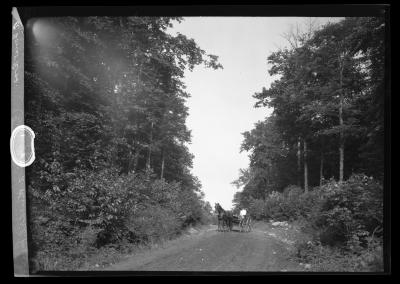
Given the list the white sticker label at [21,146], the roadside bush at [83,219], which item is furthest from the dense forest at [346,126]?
the white sticker label at [21,146]

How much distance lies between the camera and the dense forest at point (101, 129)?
25.3 feet

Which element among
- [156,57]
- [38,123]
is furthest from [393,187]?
[156,57]

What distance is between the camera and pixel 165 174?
15312 millimetres

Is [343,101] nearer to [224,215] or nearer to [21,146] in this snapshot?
[21,146]

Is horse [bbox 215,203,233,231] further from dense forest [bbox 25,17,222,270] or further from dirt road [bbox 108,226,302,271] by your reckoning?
dirt road [bbox 108,226,302,271]

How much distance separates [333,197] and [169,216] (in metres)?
6.80

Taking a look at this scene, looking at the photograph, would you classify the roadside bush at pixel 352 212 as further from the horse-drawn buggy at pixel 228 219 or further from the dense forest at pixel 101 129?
the horse-drawn buggy at pixel 228 219

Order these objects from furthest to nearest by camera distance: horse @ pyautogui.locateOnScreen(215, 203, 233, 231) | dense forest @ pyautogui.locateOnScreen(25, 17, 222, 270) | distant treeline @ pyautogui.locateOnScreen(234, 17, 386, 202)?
horse @ pyautogui.locateOnScreen(215, 203, 233, 231) → dense forest @ pyautogui.locateOnScreen(25, 17, 222, 270) → distant treeline @ pyautogui.locateOnScreen(234, 17, 386, 202)

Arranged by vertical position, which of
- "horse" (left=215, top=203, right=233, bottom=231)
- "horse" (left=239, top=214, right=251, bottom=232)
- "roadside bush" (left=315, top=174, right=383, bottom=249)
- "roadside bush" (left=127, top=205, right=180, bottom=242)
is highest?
"roadside bush" (left=315, top=174, right=383, bottom=249)

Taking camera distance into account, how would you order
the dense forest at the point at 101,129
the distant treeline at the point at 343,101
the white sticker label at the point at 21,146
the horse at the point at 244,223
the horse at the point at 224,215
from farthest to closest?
the horse at the point at 244,223, the horse at the point at 224,215, the dense forest at the point at 101,129, the distant treeline at the point at 343,101, the white sticker label at the point at 21,146

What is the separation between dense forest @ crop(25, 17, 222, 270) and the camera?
7721 mm

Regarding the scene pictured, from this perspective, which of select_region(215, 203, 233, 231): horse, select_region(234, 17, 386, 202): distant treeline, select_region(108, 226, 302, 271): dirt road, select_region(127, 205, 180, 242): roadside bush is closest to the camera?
select_region(108, 226, 302, 271): dirt road

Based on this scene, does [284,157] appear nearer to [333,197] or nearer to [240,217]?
[240,217]

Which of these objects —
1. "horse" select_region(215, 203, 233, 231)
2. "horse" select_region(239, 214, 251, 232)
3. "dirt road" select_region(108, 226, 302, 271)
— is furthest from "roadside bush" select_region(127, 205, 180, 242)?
"horse" select_region(239, 214, 251, 232)
